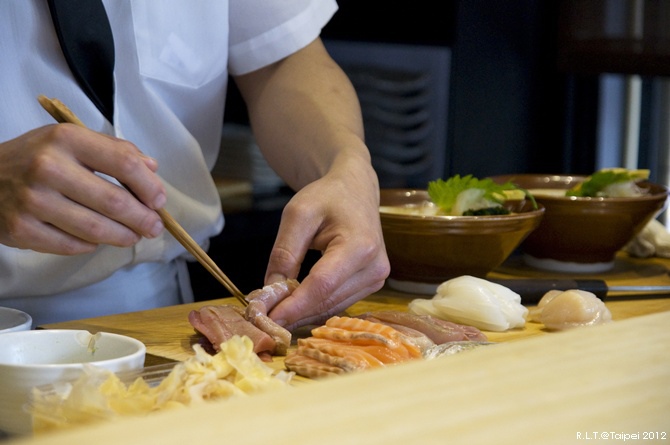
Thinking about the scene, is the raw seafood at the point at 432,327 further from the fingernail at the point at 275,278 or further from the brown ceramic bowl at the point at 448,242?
the brown ceramic bowl at the point at 448,242

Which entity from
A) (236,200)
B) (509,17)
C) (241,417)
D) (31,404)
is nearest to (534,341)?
(241,417)

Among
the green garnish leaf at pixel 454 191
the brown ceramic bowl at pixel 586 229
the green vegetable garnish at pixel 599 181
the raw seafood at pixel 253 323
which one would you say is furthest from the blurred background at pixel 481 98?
the raw seafood at pixel 253 323

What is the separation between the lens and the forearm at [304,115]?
5.31 feet

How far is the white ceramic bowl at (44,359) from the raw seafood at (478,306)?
21.0 inches

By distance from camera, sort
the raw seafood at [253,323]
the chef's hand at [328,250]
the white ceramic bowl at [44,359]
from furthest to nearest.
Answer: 1. the chef's hand at [328,250]
2. the raw seafood at [253,323]
3. the white ceramic bowl at [44,359]

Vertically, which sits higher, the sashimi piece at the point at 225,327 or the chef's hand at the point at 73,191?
the chef's hand at the point at 73,191

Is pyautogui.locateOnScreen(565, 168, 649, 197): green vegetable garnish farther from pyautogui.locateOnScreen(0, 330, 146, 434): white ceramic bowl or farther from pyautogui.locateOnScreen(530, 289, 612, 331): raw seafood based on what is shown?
pyautogui.locateOnScreen(0, 330, 146, 434): white ceramic bowl

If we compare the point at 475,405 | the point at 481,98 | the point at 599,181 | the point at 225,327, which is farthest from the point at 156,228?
the point at 481,98

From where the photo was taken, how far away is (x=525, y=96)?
3.38 m

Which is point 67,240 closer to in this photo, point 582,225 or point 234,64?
point 234,64

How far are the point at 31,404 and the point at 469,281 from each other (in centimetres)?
74

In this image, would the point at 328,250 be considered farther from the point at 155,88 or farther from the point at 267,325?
the point at 155,88

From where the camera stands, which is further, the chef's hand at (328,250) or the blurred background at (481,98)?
the blurred background at (481,98)

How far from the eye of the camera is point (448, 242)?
1564mm
